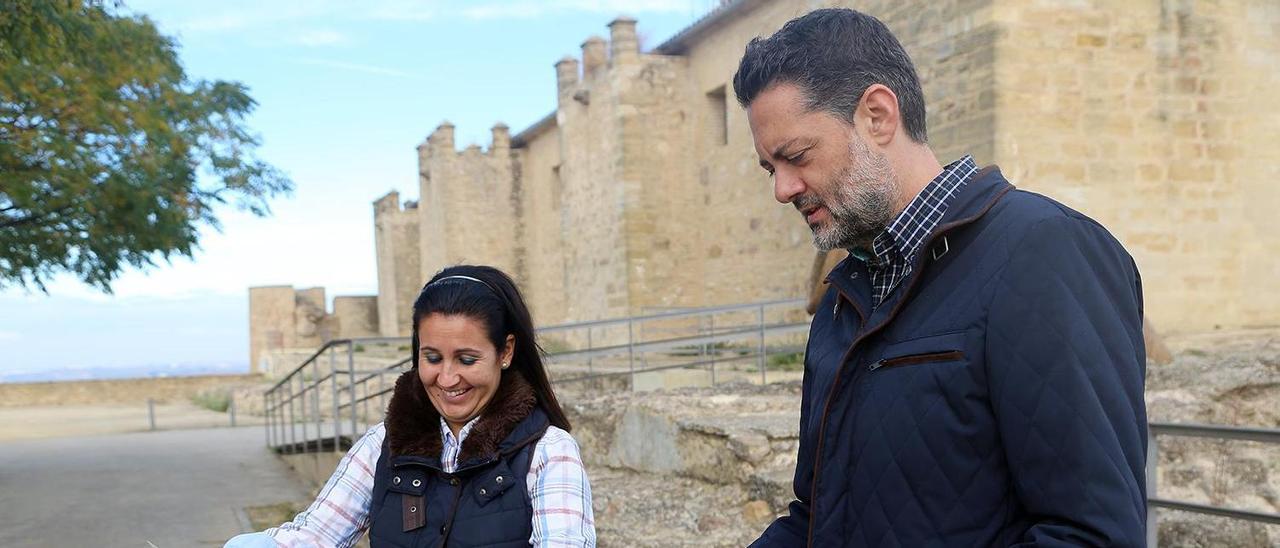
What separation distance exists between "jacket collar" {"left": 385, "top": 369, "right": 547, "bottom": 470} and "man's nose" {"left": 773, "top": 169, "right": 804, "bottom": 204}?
875 mm

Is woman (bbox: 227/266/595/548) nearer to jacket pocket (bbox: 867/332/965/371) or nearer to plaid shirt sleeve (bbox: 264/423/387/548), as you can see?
plaid shirt sleeve (bbox: 264/423/387/548)

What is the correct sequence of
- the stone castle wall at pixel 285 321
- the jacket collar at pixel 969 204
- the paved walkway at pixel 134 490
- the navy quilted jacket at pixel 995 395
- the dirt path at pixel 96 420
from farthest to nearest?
1. the stone castle wall at pixel 285 321
2. the dirt path at pixel 96 420
3. the paved walkway at pixel 134 490
4. the jacket collar at pixel 969 204
5. the navy quilted jacket at pixel 995 395

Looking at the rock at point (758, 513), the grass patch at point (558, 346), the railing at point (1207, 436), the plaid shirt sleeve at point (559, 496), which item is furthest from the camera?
the grass patch at point (558, 346)

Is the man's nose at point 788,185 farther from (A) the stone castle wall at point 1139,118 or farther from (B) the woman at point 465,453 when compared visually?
(A) the stone castle wall at point 1139,118

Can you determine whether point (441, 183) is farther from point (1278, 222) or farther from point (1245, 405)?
point (1245, 405)

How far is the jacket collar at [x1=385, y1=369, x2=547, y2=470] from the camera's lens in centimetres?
213

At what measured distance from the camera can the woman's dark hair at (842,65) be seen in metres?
1.48

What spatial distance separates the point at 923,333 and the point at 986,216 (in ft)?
0.59

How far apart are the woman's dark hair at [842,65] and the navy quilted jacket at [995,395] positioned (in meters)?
0.18

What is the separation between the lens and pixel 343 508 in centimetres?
216

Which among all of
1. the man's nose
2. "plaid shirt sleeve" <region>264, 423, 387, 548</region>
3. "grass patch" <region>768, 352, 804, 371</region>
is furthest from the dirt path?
the man's nose

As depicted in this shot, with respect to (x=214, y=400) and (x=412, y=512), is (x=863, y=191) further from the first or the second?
(x=214, y=400)

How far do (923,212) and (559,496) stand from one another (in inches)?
38.2

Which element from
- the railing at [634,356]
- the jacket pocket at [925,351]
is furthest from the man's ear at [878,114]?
the railing at [634,356]
